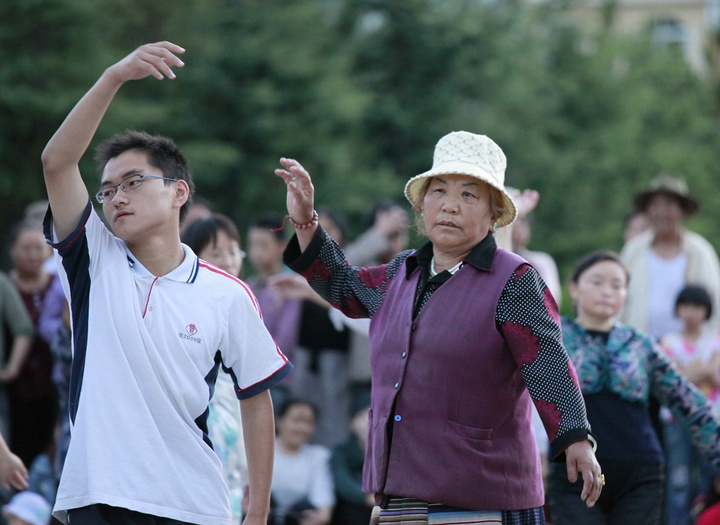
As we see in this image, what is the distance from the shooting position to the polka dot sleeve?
3652 mm

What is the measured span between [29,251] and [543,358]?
551cm

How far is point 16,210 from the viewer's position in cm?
1459

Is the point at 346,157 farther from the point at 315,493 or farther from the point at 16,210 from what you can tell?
the point at 315,493

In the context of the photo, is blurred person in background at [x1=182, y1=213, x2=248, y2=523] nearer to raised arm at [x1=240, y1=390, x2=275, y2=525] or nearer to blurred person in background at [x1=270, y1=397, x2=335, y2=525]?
raised arm at [x1=240, y1=390, x2=275, y2=525]

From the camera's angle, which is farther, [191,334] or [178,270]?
[178,270]

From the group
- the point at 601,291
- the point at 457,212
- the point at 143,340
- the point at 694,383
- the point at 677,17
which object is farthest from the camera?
the point at 677,17

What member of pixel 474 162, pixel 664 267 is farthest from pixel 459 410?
pixel 664 267

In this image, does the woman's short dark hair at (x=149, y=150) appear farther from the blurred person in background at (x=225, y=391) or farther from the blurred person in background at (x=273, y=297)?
the blurred person in background at (x=273, y=297)

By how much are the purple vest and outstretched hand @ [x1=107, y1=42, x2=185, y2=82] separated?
1254 mm

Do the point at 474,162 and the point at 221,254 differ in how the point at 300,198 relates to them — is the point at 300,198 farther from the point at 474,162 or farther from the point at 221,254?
the point at 221,254

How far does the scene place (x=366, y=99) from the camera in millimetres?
17609

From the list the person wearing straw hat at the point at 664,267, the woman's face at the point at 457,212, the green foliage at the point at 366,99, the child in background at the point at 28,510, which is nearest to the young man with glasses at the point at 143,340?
the woman's face at the point at 457,212

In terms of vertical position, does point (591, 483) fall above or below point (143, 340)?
below

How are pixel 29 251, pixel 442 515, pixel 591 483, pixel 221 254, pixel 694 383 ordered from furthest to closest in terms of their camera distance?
pixel 694 383
pixel 29 251
pixel 221 254
pixel 442 515
pixel 591 483
